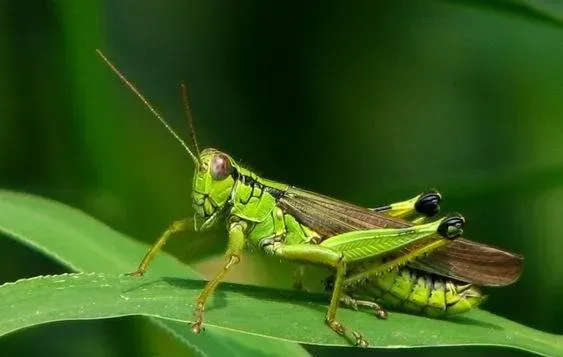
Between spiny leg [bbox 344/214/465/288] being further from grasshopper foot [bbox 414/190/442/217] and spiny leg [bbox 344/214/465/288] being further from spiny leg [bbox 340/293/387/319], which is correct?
grasshopper foot [bbox 414/190/442/217]

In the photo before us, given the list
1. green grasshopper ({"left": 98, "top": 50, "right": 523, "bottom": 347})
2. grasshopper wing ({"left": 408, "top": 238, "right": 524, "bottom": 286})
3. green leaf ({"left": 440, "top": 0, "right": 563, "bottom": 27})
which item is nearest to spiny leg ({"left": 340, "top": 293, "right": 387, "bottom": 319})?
green grasshopper ({"left": 98, "top": 50, "right": 523, "bottom": 347})

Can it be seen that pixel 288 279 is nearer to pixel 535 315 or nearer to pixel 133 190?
pixel 133 190

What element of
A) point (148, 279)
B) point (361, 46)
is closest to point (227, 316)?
point (148, 279)

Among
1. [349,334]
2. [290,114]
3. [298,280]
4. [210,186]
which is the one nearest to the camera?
[349,334]

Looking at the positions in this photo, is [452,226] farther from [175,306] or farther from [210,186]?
[175,306]

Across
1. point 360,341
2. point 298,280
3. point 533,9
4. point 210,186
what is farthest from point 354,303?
point 533,9

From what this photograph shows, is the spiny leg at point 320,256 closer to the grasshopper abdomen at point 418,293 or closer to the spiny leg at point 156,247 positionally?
the grasshopper abdomen at point 418,293
